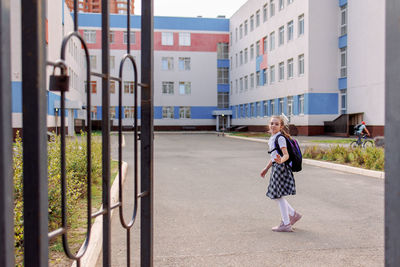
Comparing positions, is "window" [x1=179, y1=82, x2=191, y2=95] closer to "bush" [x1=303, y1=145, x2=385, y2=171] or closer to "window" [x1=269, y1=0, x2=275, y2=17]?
"window" [x1=269, y1=0, x2=275, y2=17]

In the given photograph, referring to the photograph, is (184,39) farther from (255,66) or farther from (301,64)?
(301,64)

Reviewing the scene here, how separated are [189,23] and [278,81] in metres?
19.6

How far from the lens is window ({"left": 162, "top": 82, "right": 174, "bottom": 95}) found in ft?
186

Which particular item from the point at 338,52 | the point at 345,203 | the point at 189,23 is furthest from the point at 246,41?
the point at 345,203

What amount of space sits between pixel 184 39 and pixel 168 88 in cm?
654

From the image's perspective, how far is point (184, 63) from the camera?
5681cm

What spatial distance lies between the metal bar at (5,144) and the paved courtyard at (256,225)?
2722 millimetres

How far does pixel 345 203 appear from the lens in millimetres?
7250

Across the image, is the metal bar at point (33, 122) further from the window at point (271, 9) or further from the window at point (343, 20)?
the window at point (271, 9)

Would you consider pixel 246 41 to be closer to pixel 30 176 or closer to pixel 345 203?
pixel 345 203

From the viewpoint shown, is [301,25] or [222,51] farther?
[222,51]

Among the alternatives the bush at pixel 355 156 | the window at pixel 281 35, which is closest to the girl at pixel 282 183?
the bush at pixel 355 156

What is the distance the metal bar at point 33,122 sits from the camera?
1648 millimetres

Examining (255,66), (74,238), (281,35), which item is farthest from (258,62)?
(74,238)
